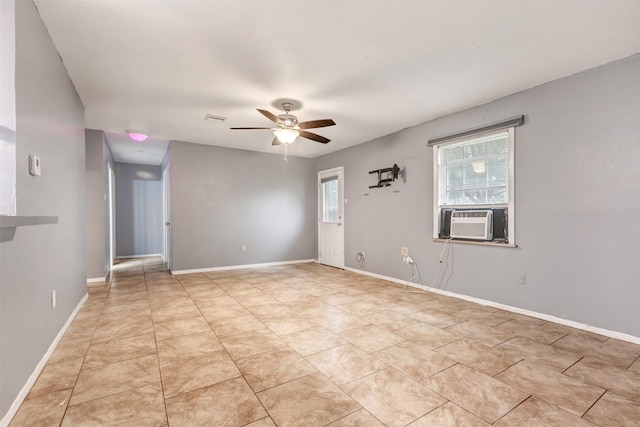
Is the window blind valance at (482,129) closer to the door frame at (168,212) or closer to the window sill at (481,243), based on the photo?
the window sill at (481,243)

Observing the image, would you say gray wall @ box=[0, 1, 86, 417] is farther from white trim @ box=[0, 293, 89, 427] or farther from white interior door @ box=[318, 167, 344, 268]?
white interior door @ box=[318, 167, 344, 268]

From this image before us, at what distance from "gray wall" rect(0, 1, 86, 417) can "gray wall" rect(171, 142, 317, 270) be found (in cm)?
240

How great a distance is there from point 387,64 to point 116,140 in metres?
5.09

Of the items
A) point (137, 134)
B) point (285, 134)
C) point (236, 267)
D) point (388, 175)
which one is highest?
point (137, 134)

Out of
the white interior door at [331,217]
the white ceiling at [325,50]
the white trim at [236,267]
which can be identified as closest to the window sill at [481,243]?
the white ceiling at [325,50]

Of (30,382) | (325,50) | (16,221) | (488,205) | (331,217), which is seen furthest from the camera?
(331,217)

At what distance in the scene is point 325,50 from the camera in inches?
97.1

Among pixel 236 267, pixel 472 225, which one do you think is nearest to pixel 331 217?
pixel 236 267

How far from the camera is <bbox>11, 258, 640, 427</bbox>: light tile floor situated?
1.57 metres

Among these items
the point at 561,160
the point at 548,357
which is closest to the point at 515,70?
the point at 561,160

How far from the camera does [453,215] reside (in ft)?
12.7

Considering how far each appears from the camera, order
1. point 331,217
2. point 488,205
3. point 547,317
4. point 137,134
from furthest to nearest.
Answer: point 331,217, point 137,134, point 488,205, point 547,317

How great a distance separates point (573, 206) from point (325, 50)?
2.72 m

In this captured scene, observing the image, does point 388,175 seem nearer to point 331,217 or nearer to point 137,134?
point 331,217
